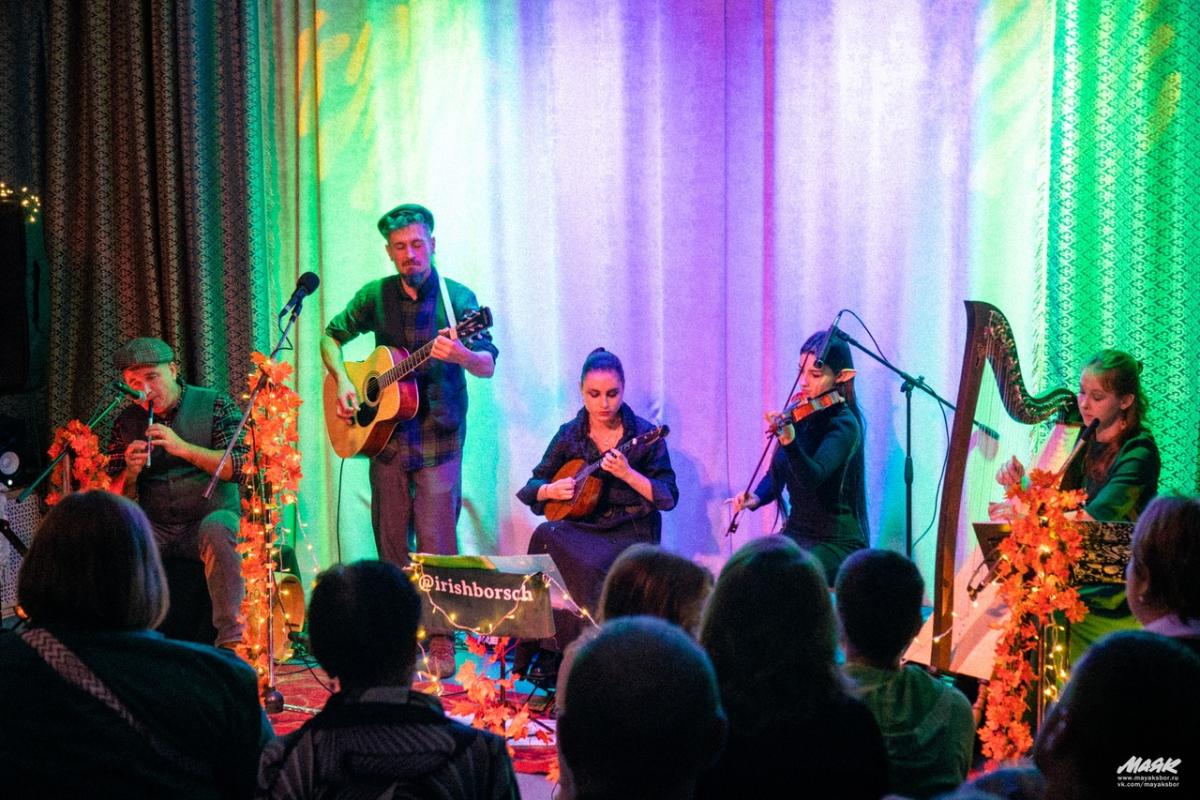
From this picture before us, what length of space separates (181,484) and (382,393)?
89cm

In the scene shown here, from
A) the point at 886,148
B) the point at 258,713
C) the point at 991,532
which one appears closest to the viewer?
the point at 258,713

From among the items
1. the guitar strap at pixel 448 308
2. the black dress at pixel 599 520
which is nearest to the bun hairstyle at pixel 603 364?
the black dress at pixel 599 520

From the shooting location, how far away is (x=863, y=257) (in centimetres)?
511

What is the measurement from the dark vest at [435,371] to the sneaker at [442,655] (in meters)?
0.89

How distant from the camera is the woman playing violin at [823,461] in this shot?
14.5 feet

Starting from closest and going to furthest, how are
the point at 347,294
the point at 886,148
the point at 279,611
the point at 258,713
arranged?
1. the point at 258,713
2. the point at 279,611
3. the point at 886,148
4. the point at 347,294

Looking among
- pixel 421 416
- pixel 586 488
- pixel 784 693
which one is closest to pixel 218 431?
pixel 421 416

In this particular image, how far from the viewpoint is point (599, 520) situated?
463cm

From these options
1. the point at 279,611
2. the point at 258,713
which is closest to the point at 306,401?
the point at 279,611

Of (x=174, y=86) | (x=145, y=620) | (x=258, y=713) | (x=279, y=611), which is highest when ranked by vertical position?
(x=174, y=86)

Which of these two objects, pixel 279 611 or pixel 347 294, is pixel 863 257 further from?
pixel 279 611

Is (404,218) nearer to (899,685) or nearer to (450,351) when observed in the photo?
(450,351)

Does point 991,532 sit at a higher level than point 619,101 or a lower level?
lower

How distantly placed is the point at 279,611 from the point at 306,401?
62.0 inches
